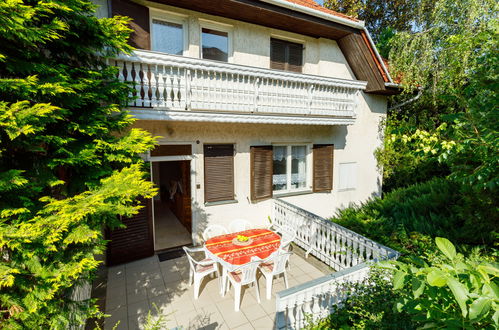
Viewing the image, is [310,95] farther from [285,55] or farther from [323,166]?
[323,166]

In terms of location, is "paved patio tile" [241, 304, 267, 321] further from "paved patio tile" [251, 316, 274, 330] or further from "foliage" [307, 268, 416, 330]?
"foliage" [307, 268, 416, 330]

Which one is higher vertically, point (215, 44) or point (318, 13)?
point (318, 13)

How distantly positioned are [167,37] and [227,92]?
2.32 m

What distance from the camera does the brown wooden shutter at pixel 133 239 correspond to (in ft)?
19.0

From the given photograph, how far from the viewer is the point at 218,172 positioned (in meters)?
6.89

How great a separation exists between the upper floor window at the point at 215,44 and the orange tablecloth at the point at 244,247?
5157 mm

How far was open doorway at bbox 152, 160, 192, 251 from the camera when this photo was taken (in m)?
7.06

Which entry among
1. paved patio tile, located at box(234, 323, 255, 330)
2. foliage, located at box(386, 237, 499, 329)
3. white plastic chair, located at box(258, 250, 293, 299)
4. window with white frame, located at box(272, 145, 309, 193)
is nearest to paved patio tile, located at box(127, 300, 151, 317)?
paved patio tile, located at box(234, 323, 255, 330)

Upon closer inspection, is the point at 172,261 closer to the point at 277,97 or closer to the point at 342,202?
the point at 277,97

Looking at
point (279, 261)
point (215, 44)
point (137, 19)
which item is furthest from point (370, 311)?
point (137, 19)

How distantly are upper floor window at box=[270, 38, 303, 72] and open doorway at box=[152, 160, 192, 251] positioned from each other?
4423 mm

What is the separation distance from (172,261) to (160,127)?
353 cm

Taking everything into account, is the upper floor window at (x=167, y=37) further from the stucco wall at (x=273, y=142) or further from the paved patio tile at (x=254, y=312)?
the paved patio tile at (x=254, y=312)

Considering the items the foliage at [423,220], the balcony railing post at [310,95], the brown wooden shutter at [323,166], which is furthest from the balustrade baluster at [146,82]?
the foliage at [423,220]
